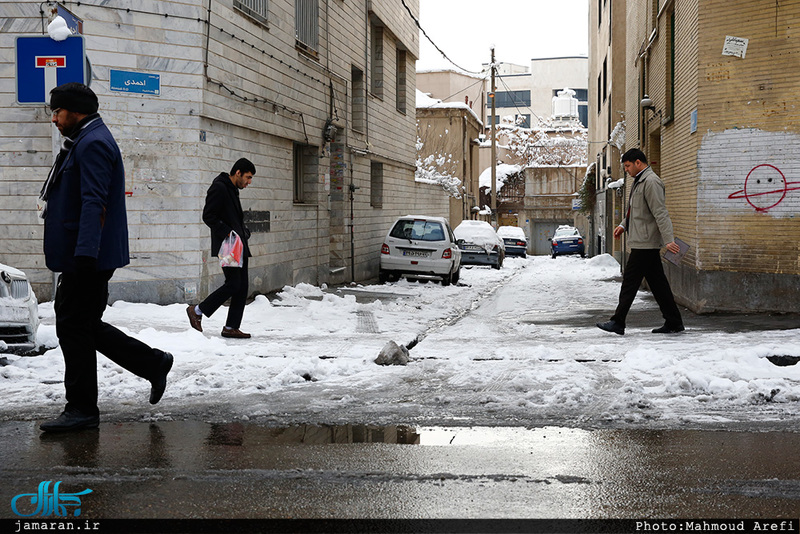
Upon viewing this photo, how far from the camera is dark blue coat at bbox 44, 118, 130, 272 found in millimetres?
4836

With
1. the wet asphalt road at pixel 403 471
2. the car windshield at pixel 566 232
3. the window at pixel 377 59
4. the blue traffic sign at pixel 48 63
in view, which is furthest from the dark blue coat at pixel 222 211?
the car windshield at pixel 566 232

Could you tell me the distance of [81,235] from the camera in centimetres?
480

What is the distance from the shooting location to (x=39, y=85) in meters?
7.91

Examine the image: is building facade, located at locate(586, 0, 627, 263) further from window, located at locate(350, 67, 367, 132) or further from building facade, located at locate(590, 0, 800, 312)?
building facade, located at locate(590, 0, 800, 312)

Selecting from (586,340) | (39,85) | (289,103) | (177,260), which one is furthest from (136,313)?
(289,103)

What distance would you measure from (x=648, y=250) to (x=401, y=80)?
18.3m

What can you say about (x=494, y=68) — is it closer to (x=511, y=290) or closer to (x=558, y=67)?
(x=511, y=290)

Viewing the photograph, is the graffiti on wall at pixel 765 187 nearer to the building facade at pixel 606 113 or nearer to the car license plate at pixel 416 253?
the car license plate at pixel 416 253

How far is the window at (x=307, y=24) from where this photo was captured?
1623cm

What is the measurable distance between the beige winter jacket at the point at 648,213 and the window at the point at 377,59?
1468cm

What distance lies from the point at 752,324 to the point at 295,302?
6610 millimetres

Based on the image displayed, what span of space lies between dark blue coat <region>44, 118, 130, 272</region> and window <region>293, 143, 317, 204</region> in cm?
1201

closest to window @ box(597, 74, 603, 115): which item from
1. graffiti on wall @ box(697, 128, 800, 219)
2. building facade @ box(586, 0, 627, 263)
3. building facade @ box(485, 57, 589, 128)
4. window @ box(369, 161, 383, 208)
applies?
building facade @ box(586, 0, 627, 263)

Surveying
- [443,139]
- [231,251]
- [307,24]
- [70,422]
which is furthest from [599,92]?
→ [70,422]
